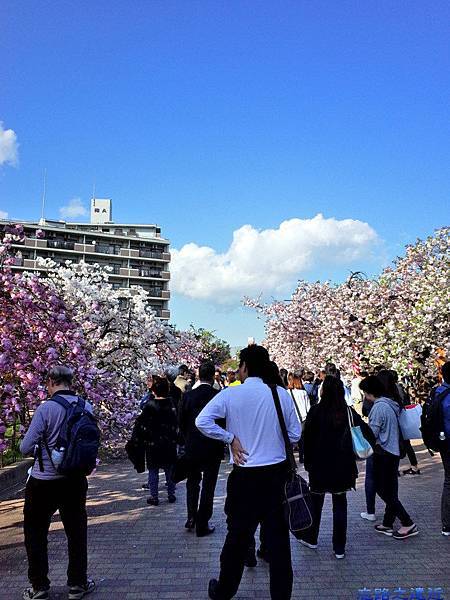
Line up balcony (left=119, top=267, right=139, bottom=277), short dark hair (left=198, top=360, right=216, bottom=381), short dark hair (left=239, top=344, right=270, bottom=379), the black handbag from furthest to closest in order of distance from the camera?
balcony (left=119, top=267, right=139, bottom=277) < short dark hair (left=198, top=360, right=216, bottom=381) < short dark hair (left=239, top=344, right=270, bottom=379) < the black handbag

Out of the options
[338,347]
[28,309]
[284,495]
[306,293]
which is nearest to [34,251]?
[306,293]

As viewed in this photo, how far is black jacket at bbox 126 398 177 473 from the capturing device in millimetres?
7355

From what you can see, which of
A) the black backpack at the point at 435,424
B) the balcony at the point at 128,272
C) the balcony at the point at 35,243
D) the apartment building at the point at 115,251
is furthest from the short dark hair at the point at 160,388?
the balcony at the point at 128,272

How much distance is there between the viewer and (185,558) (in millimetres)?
5215

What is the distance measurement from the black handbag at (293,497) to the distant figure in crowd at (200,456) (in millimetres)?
2068

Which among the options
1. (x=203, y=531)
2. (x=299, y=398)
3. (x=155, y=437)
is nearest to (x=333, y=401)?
(x=203, y=531)

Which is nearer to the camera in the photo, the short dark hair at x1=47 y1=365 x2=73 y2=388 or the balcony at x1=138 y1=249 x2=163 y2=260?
the short dark hair at x1=47 y1=365 x2=73 y2=388

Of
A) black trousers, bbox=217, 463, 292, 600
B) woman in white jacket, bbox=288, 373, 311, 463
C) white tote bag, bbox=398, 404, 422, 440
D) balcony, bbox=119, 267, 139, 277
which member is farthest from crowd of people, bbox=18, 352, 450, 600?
balcony, bbox=119, 267, 139, 277

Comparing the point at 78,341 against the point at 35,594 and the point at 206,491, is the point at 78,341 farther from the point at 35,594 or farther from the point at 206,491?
the point at 35,594

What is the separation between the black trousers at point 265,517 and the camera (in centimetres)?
363

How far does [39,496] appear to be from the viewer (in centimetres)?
423

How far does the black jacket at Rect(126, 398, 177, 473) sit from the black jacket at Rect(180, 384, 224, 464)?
0.92m

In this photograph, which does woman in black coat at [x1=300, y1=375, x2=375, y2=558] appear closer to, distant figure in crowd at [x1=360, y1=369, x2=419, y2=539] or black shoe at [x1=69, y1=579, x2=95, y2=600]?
distant figure in crowd at [x1=360, y1=369, x2=419, y2=539]

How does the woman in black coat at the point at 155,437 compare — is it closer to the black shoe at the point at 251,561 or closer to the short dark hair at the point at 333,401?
the black shoe at the point at 251,561
